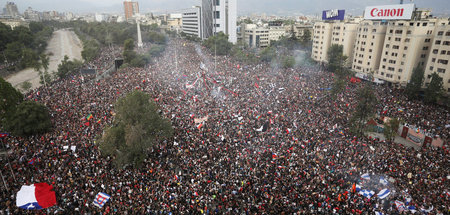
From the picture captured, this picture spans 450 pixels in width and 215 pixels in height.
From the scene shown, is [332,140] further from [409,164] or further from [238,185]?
[238,185]

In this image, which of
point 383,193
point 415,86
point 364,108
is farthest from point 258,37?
point 383,193

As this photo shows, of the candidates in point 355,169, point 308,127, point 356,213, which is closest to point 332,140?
point 308,127

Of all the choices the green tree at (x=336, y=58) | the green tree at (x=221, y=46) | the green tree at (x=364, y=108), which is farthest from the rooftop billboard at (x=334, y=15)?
the green tree at (x=364, y=108)

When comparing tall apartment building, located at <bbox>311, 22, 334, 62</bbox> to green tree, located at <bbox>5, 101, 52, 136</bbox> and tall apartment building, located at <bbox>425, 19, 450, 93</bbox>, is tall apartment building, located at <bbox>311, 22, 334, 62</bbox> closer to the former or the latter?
tall apartment building, located at <bbox>425, 19, 450, 93</bbox>

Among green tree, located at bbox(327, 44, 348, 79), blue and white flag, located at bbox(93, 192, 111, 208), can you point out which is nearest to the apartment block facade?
green tree, located at bbox(327, 44, 348, 79)

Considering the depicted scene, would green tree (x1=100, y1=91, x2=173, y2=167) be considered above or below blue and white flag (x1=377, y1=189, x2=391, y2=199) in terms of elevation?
above

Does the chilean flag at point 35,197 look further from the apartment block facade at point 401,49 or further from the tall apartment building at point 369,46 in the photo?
the tall apartment building at point 369,46
